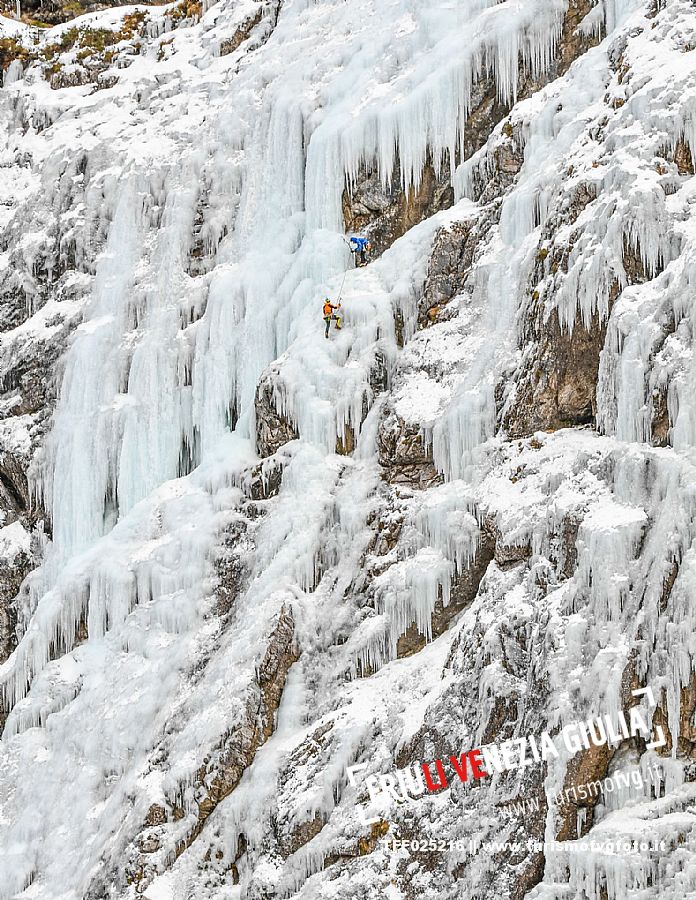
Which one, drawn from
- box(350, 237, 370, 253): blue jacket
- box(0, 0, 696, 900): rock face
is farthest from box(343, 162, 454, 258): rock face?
box(350, 237, 370, 253): blue jacket

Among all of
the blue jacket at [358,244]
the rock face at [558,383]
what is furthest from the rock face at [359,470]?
the blue jacket at [358,244]

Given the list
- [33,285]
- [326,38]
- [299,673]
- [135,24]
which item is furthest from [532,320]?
[135,24]

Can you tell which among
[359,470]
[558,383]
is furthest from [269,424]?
[558,383]

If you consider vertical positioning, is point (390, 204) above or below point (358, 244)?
above

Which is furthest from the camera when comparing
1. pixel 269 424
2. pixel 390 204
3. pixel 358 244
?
pixel 390 204

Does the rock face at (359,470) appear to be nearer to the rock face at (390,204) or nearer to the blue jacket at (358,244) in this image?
the rock face at (390,204)

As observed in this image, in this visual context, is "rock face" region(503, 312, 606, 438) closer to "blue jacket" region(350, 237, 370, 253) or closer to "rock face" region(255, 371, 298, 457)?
"rock face" region(255, 371, 298, 457)

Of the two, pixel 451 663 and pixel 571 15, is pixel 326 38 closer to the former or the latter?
pixel 571 15

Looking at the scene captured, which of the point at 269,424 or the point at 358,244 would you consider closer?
the point at 269,424

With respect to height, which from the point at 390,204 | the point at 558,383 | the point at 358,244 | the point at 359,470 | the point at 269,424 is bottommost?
the point at 359,470

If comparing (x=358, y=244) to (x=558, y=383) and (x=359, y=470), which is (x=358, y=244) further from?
(x=558, y=383)
